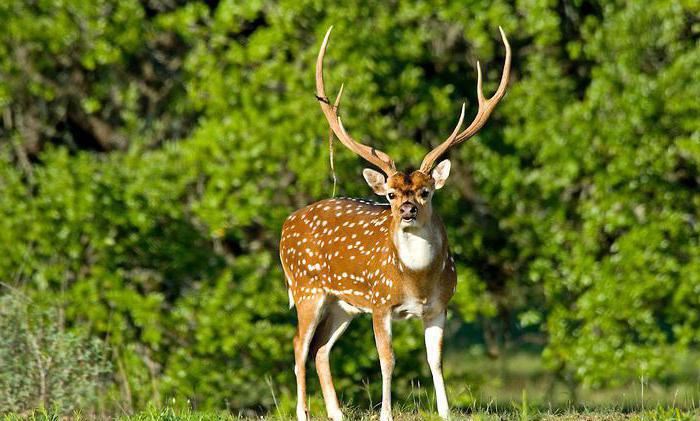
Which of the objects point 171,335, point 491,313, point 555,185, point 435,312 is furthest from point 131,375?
point 435,312

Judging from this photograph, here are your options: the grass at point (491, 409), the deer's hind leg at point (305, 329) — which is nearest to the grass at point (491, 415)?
the grass at point (491, 409)

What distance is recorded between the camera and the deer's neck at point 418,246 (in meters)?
7.95

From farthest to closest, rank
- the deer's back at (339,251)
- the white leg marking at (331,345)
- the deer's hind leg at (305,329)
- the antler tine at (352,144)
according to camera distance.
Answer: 1. the deer's hind leg at (305,329)
2. the white leg marking at (331,345)
3. the deer's back at (339,251)
4. the antler tine at (352,144)

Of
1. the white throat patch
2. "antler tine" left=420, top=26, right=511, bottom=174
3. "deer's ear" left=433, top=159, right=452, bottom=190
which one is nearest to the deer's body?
the white throat patch

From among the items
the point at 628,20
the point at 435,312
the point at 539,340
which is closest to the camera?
the point at 435,312

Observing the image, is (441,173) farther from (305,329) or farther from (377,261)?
(305,329)

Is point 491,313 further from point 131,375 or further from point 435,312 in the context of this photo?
point 435,312

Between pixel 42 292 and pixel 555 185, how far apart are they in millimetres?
5035

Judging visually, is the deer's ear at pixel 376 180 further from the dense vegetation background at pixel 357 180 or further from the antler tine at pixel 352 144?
the dense vegetation background at pixel 357 180

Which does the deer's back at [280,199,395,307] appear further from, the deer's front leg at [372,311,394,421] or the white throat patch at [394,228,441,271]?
the white throat patch at [394,228,441,271]

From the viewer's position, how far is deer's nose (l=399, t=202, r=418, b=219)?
7688 millimetres

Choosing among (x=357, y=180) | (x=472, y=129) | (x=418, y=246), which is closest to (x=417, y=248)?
(x=418, y=246)

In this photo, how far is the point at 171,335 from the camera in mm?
13906

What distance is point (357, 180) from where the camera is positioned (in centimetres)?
1325
